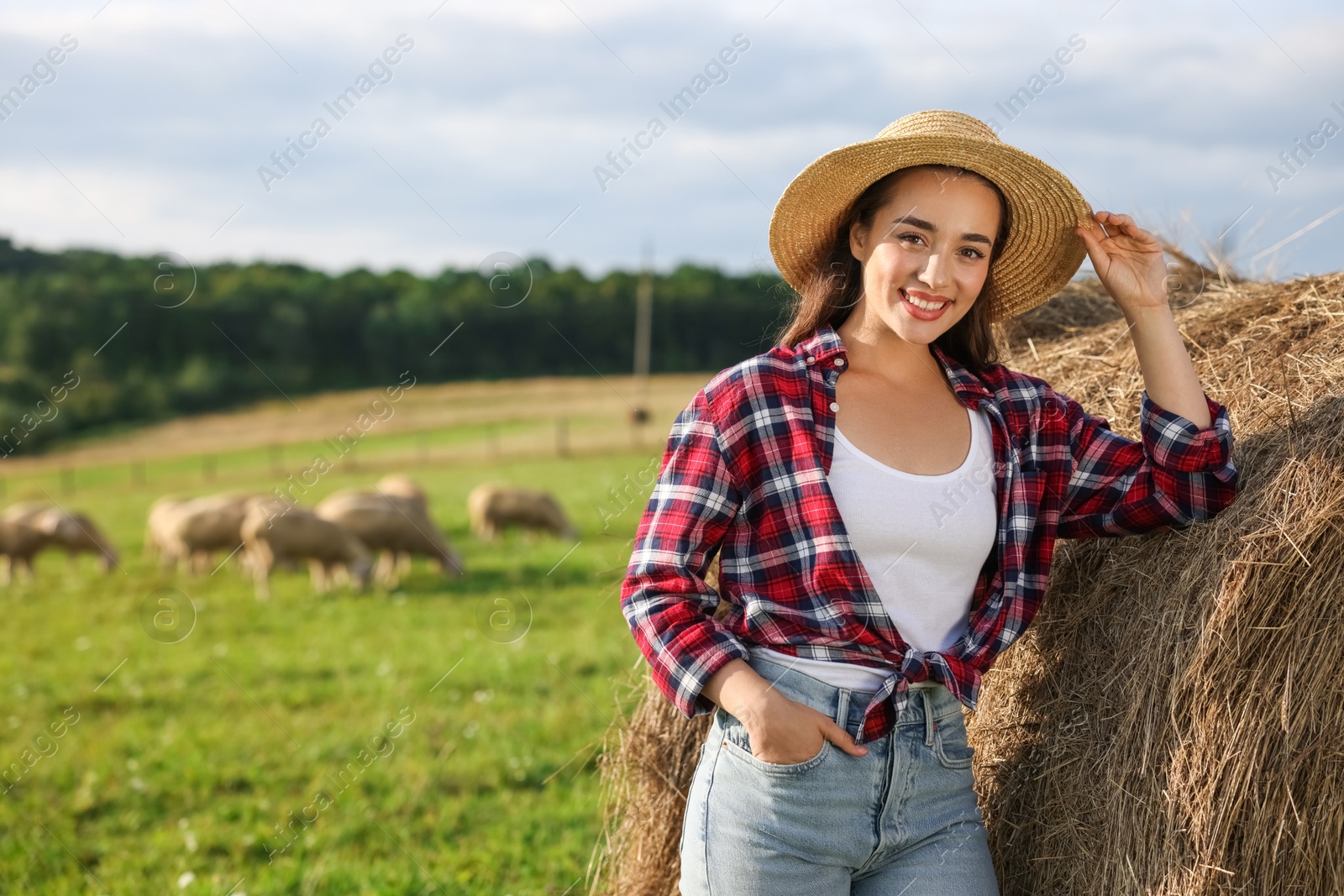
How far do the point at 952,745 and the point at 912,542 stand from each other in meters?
0.43

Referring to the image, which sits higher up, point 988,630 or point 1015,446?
point 1015,446

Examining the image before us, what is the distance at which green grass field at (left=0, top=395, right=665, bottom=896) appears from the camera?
4.48 metres

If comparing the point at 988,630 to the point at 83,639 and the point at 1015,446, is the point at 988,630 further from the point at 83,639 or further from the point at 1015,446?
the point at 83,639

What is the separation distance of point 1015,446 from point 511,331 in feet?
169

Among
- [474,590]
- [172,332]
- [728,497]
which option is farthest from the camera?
[172,332]

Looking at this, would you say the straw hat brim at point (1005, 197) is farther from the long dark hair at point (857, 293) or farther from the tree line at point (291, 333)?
the tree line at point (291, 333)

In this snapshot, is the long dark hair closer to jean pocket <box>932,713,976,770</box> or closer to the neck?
the neck

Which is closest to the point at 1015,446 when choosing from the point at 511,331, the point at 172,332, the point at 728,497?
the point at 728,497

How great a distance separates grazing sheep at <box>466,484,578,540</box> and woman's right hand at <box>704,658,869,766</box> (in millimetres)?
12975

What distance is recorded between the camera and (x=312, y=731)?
6.45 m

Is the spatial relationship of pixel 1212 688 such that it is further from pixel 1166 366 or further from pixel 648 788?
pixel 648 788

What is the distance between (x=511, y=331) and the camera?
2082 inches

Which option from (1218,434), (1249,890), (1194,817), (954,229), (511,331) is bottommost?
(1249,890)

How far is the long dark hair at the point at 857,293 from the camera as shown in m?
2.49
